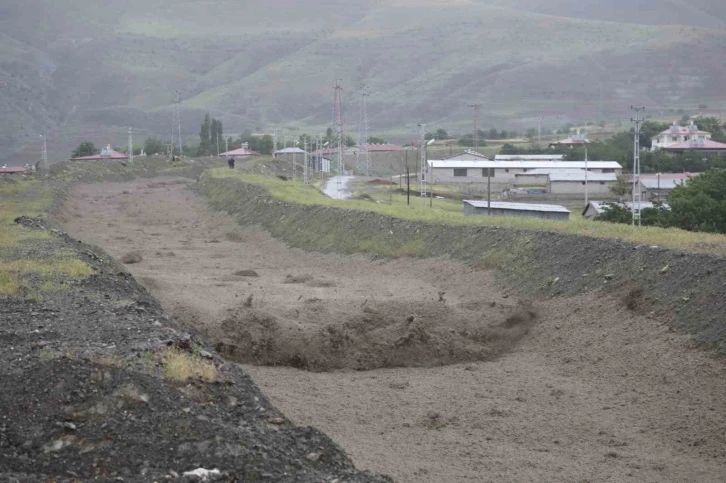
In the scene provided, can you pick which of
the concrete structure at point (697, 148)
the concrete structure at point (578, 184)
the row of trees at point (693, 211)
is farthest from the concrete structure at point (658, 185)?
the concrete structure at point (697, 148)

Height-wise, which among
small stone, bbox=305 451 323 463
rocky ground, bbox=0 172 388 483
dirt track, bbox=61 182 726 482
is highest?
rocky ground, bbox=0 172 388 483

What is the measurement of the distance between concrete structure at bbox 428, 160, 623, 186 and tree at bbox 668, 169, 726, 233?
122 ft

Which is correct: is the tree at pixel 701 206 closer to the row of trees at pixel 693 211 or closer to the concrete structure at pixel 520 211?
the row of trees at pixel 693 211

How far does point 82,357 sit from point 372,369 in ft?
Answer: 25.8

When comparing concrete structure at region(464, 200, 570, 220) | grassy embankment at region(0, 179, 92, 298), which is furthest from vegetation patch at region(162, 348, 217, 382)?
concrete structure at region(464, 200, 570, 220)

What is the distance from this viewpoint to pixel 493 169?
311 ft

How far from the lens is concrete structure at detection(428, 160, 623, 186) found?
9369 centimetres

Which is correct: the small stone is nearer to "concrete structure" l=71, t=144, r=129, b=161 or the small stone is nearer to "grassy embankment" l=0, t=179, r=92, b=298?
"grassy embankment" l=0, t=179, r=92, b=298

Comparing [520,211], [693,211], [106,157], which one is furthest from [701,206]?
[106,157]

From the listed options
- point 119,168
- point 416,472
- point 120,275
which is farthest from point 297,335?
point 119,168

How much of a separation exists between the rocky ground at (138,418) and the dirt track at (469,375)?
7.05 ft

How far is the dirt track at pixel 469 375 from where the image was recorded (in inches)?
578

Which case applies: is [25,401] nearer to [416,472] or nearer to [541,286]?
[416,472]

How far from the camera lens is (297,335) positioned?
20.5 m
